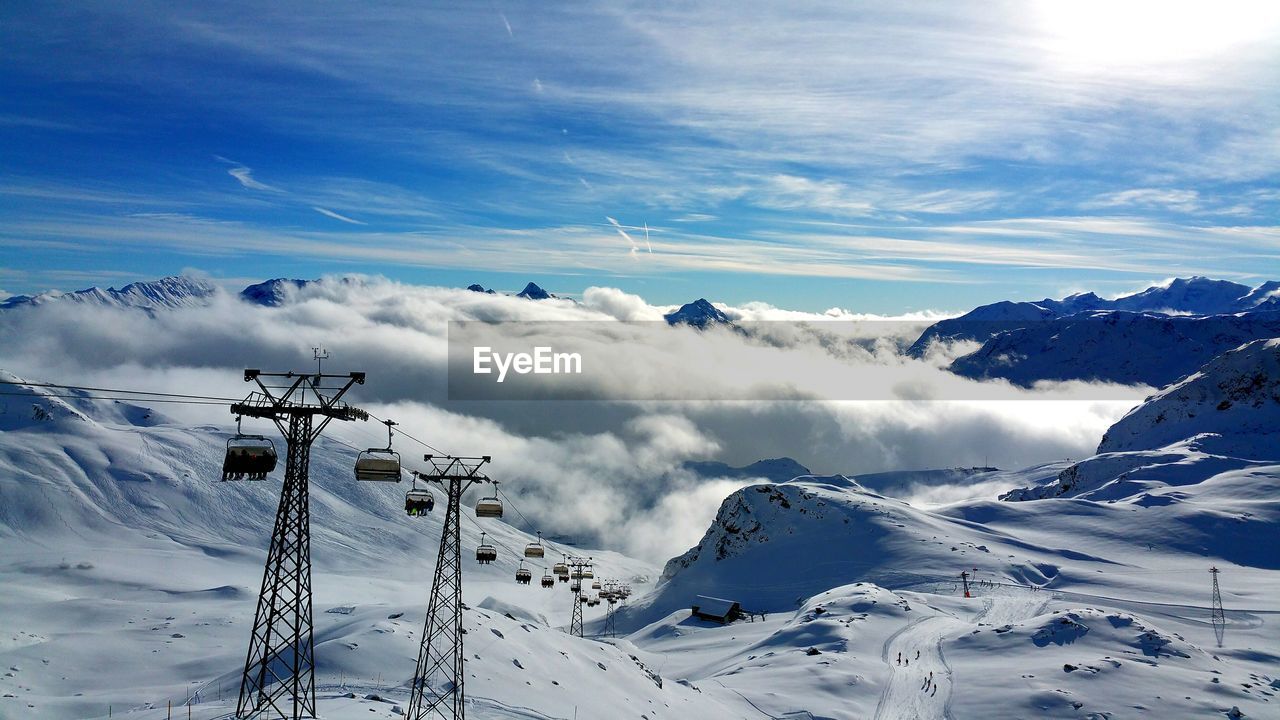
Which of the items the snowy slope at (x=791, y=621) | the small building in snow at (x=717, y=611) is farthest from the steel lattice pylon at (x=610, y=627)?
the small building in snow at (x=717, y=611)

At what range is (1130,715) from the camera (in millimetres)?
57562

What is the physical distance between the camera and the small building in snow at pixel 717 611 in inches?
4783

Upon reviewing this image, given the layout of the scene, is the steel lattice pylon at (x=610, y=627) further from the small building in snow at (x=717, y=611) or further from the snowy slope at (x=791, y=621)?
the small building in snow at (x=717, y=611)

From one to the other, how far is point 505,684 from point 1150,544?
442 ft

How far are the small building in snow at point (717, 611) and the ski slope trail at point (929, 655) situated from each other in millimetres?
32514

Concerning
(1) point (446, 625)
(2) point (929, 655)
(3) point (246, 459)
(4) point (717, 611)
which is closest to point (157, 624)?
(1) point (446, 625)

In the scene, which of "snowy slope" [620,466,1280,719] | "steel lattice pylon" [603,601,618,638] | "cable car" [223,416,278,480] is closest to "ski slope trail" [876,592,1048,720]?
"snowy slope" [620,466,1280,719]

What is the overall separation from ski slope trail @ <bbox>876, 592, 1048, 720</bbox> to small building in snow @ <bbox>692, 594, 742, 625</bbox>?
32.5 m

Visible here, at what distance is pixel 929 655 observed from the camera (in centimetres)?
7888

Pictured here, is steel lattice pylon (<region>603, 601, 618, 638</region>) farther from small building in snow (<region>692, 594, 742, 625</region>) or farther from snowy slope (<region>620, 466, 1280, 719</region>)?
small building in snow (<region>692, 594, 742, 625</region>)

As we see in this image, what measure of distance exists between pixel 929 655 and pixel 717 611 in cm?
4831

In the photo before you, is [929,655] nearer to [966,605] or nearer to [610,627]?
[966,605]

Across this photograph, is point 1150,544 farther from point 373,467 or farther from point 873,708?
point 373,467

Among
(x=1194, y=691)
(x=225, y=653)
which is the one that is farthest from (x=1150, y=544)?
(x=225, y=653)
